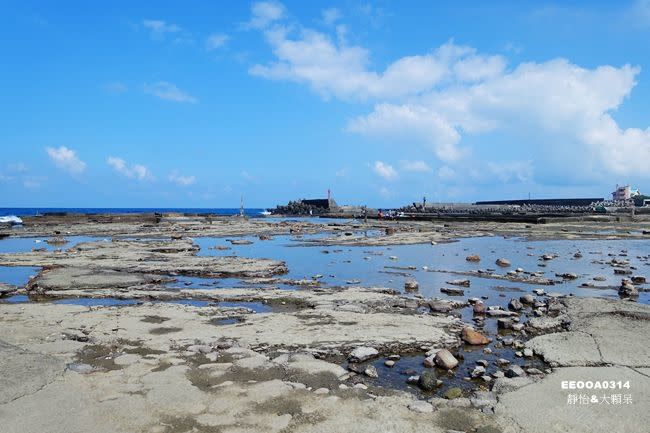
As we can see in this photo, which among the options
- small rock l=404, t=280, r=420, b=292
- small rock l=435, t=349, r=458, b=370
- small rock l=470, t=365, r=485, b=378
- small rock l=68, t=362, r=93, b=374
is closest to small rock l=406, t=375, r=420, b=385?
small rock l=435, t=349, r=458, b=370

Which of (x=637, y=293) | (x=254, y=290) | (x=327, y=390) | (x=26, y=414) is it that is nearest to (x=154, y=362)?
(x=26, y=414)

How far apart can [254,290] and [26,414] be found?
24.1ft

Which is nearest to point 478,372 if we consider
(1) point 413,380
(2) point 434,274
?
(1) point 413,380

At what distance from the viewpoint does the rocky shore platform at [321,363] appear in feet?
15.1

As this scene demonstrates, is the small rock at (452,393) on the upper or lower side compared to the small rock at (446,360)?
lower

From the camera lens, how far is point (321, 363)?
621 cm

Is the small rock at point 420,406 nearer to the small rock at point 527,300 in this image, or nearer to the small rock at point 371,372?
the small rock at point 371,372

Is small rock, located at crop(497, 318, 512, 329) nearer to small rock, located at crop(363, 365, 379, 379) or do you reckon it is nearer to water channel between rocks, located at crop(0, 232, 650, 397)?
water channel between rocks, located at crop(0, 232, 650, 397)

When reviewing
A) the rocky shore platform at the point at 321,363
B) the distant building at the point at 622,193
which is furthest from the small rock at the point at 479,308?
the distant building at the point at 622,193

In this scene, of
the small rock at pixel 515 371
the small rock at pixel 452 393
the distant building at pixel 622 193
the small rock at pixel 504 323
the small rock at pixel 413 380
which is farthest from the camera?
the distant building at pixel 622 193

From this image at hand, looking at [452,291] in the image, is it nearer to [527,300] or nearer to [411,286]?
[411,286]

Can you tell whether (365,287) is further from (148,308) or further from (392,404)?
(392,404)

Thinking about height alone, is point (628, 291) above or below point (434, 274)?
above

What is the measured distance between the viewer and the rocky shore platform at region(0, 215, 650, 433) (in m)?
4.60
